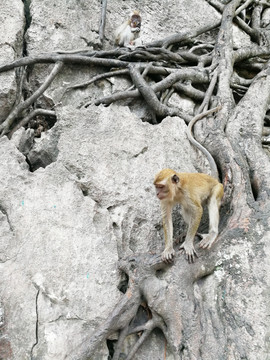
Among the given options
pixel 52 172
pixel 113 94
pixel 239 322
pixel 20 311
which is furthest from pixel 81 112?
pixel 239 322

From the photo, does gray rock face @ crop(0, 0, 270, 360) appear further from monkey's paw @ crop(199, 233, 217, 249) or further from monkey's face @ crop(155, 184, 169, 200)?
monkey's face @ crop(155, 184, 169, 200)

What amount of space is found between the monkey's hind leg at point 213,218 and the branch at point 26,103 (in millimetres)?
2695

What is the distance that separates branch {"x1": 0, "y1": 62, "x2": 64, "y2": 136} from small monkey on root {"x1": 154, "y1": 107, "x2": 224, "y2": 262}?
7.81ft

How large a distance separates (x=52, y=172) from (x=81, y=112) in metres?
1.03

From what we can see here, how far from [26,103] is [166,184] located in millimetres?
2545

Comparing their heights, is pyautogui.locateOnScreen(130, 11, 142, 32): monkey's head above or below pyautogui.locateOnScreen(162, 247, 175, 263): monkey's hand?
above

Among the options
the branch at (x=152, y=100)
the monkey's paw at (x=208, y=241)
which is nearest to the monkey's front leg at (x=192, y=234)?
the monkey's paw at (x=208, y=241)

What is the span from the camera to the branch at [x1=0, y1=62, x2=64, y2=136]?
15.3 feet

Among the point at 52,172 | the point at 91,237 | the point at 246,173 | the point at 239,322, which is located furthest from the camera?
the point at 246,173

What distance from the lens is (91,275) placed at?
11.3 ft

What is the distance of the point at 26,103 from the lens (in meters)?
4.83

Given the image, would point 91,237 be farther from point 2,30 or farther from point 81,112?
point 2,30

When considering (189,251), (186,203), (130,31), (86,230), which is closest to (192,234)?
(189,251)

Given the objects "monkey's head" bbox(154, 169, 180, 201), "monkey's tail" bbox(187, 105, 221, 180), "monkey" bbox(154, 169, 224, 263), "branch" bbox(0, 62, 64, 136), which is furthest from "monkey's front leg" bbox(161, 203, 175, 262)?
"branch" bbox(0, 62, 64, 136)
